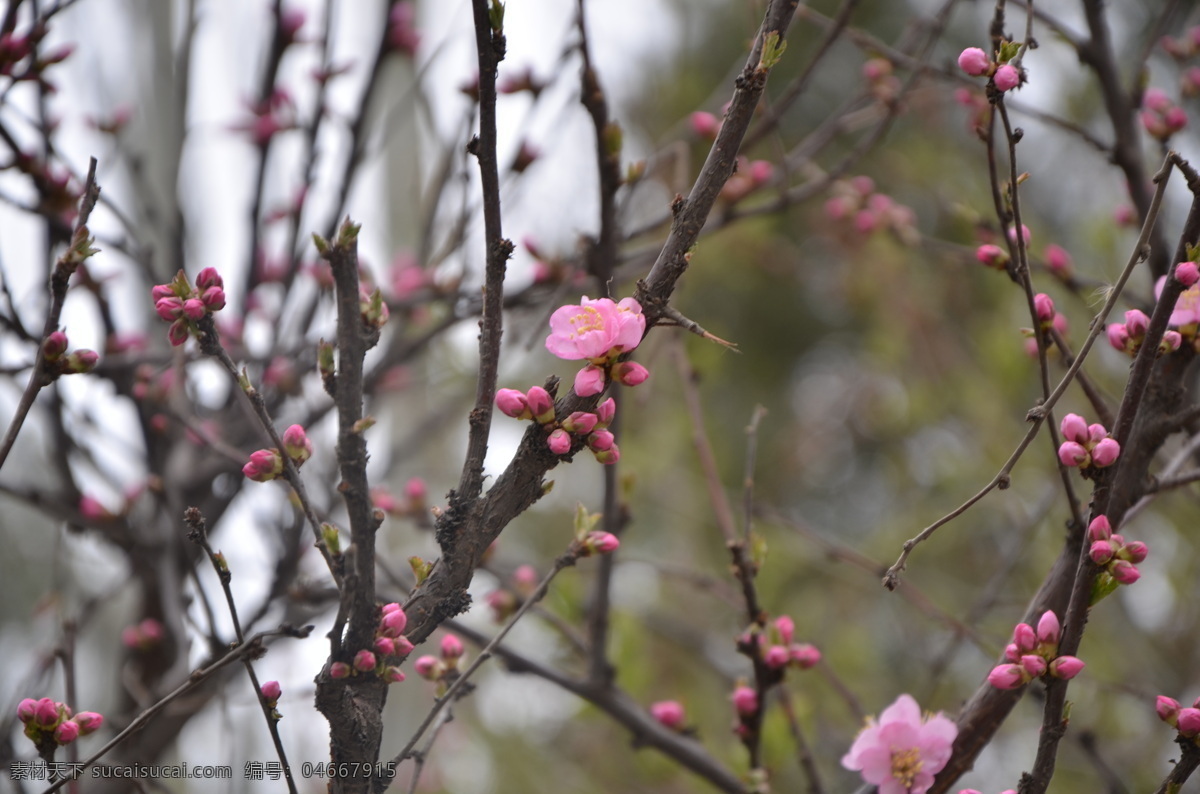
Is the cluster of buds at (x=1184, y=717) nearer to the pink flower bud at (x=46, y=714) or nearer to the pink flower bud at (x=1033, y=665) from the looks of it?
the pink flower bud at (x=1033, y=665)

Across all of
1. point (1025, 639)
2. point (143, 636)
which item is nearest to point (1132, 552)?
point (1025, 639)

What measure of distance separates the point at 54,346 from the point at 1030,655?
125cm

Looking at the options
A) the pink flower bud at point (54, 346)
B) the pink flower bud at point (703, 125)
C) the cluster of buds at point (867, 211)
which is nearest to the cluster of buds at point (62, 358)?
the pink flower bud at point (54, 346)

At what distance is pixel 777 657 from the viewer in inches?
58.1

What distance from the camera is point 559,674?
5.54ft

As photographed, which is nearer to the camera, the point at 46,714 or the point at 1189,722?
the point at 1189,722

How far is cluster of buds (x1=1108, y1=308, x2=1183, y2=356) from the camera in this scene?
120cm

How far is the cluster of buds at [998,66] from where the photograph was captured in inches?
43.0

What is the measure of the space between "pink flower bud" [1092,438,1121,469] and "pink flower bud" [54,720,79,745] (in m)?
1.27

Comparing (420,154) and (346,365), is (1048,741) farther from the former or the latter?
(420,154)

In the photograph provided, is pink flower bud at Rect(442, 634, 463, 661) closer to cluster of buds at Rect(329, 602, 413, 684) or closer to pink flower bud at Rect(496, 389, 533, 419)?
cluster of buds at Rect(329, 602, 413, 684)

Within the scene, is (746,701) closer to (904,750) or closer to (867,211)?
(904,750)

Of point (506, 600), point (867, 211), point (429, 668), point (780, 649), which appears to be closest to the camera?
point (429, 668)

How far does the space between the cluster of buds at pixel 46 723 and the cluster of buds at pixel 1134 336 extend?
1.43 meters
